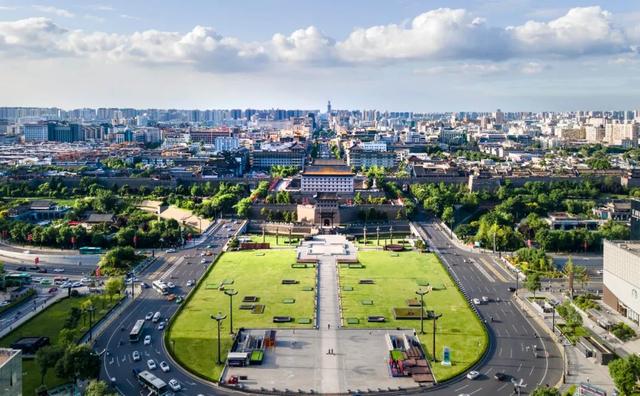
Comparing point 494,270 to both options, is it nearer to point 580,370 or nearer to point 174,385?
point 580,370

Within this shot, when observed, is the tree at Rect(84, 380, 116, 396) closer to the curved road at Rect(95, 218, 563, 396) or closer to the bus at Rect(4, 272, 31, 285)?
the curved road at Rect(95, 218, 563, 396)

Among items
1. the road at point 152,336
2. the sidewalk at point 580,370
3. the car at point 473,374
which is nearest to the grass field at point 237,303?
the road at point 152,336

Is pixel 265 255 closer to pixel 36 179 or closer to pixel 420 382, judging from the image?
pixel 420 382

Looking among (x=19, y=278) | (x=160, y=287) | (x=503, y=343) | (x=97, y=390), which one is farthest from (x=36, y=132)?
(x=503, y=343)

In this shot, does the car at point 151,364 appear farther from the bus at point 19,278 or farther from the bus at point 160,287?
the bus at point 19,278

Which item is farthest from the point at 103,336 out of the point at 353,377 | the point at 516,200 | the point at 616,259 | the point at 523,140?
the point at 523,140

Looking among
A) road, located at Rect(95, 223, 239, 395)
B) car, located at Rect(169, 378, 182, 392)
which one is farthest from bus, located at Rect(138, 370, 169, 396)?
road, located at Rect(95, 223, 239, 395)
